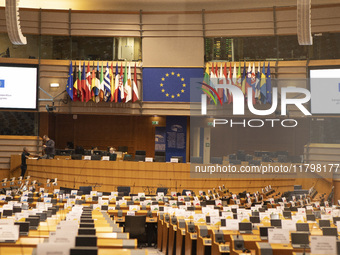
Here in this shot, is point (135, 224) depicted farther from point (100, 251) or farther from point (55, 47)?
point (55, 47)

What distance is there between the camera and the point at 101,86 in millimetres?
27047

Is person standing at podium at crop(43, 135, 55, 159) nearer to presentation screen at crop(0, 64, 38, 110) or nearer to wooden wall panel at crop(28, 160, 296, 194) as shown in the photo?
wooden wall panel at crop(28, 160, 296, 194)

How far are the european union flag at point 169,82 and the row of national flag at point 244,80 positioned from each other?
2.78ft

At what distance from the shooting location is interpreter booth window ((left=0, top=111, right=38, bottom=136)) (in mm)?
27828

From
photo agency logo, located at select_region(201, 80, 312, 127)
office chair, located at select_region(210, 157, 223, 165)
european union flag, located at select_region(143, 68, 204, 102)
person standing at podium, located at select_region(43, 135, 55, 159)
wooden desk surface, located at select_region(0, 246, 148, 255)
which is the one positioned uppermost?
european union flag, located at select_region(143, 68, 204, 102)

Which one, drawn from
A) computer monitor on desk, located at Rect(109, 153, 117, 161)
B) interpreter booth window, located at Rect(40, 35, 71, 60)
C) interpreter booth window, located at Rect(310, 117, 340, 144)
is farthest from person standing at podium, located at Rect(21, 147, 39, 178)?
interpreter booth window, located at Rect(310, 117, 340, 144)

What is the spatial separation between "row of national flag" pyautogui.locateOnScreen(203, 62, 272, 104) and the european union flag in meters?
0.85

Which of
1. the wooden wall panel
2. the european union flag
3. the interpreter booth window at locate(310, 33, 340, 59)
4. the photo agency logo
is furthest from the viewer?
the european union flag

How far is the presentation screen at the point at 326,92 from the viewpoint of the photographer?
25.2 meters

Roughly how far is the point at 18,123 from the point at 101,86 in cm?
474

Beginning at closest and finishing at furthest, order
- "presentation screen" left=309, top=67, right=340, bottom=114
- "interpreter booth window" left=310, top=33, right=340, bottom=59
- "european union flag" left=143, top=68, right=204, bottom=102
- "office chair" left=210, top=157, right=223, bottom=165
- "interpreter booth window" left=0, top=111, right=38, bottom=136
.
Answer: "office chair" left=210, top=157, right=223, bottom=165
"presentation screen" left=309, top=67, right=340, bottom=114
"interpreter booth window" left=310, top=33, right=340, bottom=59
"european union flag" left=143, top=68, right=204, bottom=102
"interpreter booth window" left=0, top=111, right=38, bottom=136

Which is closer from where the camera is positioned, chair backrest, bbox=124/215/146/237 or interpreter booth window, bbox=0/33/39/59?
chair backrest, bbox=124/215/146/237

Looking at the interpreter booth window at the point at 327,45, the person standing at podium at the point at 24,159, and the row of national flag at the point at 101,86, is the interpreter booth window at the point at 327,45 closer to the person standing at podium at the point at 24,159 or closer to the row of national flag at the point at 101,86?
the row of national flag at the point at 101,86

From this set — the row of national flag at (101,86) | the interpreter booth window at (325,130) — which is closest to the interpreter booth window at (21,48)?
the row of national flag at (101,86)
